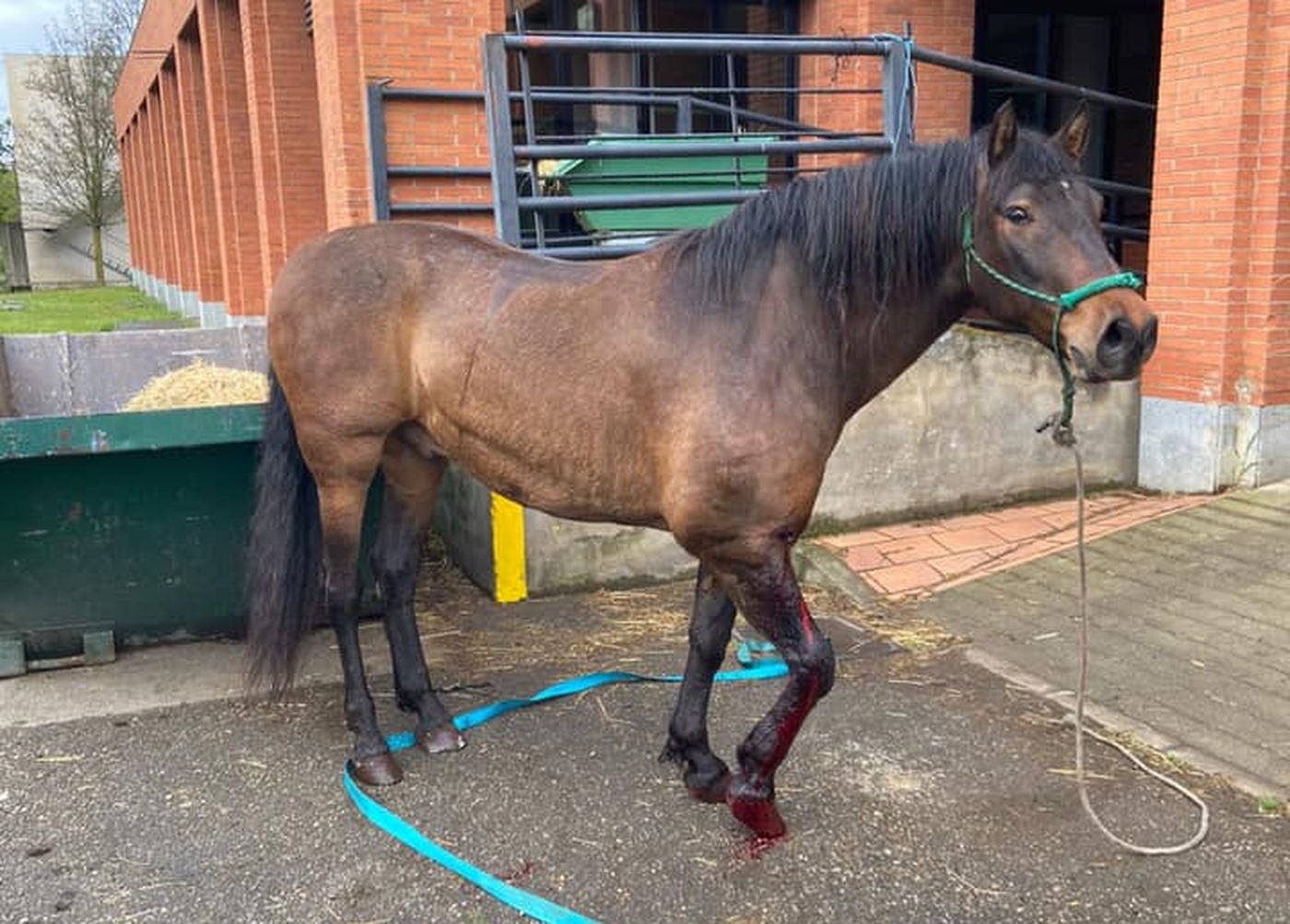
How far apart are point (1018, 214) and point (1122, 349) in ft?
1.34

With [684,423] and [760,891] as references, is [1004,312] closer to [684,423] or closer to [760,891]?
[684,423]

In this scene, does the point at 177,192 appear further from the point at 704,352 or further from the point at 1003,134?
the point at 1003,134

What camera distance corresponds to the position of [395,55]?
568cm

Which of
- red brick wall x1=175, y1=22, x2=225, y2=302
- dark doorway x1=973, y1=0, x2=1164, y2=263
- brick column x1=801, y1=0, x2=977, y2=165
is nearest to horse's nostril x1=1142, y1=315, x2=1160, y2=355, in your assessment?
brick column x1=801, y1=0, x2=977, y2=165

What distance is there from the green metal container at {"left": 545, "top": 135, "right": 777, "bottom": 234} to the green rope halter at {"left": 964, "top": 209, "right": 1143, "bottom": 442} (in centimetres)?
404

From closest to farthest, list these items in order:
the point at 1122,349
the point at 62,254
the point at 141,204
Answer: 1. the point at 1122,349
2. the point at 141,204
3. the point at 62,254

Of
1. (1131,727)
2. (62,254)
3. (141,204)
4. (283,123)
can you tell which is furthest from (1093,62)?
(62,254)

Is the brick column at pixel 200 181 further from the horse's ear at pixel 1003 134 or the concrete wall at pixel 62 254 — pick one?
the concrete wall at pixel 62 254

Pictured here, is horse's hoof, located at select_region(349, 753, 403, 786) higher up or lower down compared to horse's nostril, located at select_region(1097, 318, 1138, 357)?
lower down

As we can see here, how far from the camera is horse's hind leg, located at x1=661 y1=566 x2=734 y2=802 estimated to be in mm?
3260

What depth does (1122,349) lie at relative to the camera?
2373mm

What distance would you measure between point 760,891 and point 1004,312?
63.8 inches

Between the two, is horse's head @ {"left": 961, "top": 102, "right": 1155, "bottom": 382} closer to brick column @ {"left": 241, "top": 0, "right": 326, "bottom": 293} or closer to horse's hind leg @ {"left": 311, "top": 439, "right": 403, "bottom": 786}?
horse's hind leg @ {"left": 311, "top": 439, "right": 403, "bottom": 786}

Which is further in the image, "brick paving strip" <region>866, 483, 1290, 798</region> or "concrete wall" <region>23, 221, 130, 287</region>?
"concrete wall" <region>23, 221, 130, 287</region>
